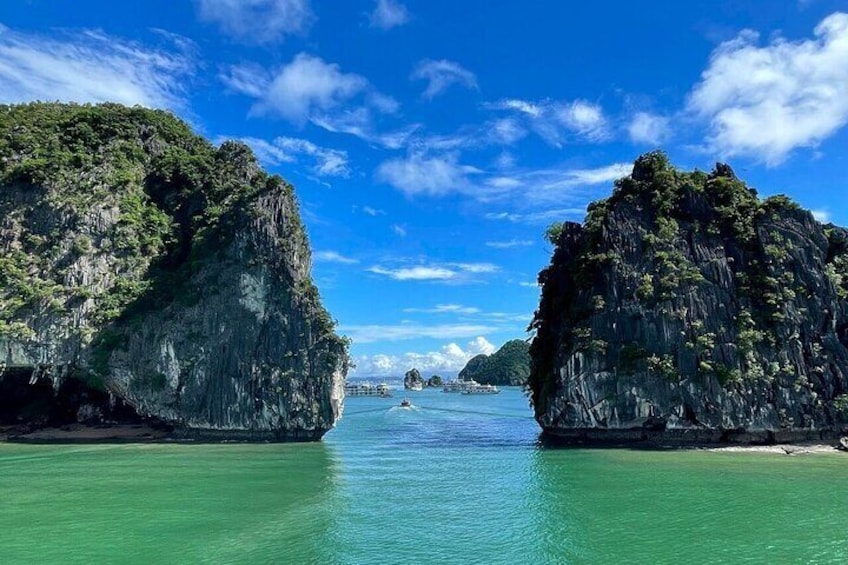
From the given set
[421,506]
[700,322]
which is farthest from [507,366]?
[421,506]

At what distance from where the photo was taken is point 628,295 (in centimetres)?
3978

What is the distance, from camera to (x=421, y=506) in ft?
71.5

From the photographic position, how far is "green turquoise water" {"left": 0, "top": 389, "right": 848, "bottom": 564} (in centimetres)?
1652

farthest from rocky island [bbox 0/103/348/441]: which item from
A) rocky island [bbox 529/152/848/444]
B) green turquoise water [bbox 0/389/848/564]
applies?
rocky island [bbox 529/152/848/444]

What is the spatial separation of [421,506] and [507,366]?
14436cm

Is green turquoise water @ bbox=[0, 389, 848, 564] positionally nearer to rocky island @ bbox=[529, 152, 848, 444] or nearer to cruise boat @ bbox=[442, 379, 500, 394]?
rocky island @ bbox=[529, 152, 848, 444]

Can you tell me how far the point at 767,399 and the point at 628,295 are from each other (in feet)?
35.3

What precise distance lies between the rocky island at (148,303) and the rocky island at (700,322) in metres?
18.7

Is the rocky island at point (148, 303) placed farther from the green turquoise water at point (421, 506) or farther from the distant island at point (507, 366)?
the distant island at point (507, 366)

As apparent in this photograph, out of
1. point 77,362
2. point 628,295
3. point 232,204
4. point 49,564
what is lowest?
point 49,564

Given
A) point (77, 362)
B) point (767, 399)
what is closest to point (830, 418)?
point (767, 399)

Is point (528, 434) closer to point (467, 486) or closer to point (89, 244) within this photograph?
point (467, 486)

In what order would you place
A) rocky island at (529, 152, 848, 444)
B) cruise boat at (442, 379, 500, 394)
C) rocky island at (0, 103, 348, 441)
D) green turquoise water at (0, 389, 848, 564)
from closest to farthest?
green turquoise water at (0, 389, 848, 564), rocky island at (529, 152, 848, 444), rocky island at (0, 103, 348, 441), cruise boat at (442, 379, 500, 394)

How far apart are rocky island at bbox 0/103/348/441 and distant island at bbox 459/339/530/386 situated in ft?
402
